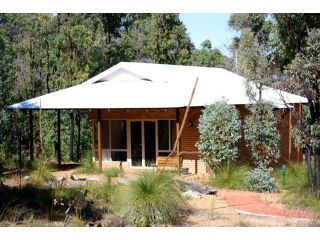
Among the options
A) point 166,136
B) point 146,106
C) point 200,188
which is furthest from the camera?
point 166,136

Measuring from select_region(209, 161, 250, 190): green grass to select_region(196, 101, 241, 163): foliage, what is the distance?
69 cm

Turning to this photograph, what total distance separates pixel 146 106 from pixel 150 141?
254 centimetres

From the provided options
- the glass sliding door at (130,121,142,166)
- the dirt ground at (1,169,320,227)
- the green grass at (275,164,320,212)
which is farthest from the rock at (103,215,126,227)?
the glass sliding door at (130,121,142,166)

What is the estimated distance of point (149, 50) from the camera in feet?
105

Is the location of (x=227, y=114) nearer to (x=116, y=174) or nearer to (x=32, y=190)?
(x=116, y=174)

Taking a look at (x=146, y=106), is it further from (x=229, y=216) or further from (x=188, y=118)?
(x=229, y=216)

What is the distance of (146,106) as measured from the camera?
58.2 ft

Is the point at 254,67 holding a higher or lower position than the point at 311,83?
higher

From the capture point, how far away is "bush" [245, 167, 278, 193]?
1440 centimetres

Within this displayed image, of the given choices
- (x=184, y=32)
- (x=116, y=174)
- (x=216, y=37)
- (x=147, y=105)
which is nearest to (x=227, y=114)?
(x=147, y=105)

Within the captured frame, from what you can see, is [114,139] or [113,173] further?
[114,139]

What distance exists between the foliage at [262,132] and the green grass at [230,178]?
0.64m

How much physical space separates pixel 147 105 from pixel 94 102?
7.85ft

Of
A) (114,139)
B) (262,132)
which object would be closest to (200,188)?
(262,132)
